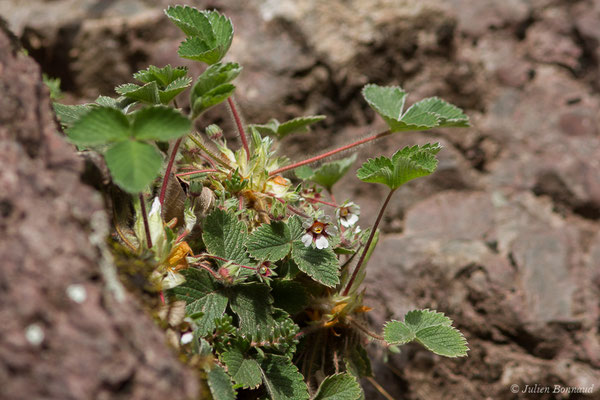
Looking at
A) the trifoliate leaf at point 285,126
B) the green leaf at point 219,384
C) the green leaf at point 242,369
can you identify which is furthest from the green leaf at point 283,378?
the trifoliate leaf at point 285,126

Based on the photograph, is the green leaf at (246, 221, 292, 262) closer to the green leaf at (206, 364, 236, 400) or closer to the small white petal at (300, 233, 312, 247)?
the small white petal at (300, 233, 312, 247)

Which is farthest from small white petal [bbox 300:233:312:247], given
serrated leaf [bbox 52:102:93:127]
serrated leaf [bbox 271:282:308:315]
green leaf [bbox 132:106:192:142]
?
serrated leaf [bbox 52:102:93:127]

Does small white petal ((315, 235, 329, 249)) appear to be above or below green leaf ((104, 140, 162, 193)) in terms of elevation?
below

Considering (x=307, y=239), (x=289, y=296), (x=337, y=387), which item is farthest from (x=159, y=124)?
(x=337, y=387)

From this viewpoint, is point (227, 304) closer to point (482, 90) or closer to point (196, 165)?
point (196, 165)

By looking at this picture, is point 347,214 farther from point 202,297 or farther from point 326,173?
point 202,297

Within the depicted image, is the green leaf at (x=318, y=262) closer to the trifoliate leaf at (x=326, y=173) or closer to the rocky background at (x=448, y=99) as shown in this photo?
the trifoliate leaf at (x=326, y=173)
